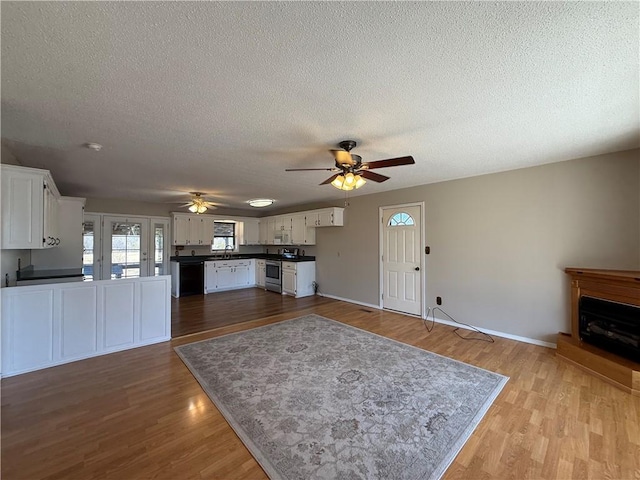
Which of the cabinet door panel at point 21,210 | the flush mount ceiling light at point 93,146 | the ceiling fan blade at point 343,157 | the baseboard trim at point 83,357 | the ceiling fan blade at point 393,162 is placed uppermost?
the flush mount ceiling light at point 93,146

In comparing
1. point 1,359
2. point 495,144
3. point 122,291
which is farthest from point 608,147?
point 1,359

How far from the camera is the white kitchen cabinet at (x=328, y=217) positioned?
6.24 metres

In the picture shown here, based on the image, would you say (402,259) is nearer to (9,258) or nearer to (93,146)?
(93,146)

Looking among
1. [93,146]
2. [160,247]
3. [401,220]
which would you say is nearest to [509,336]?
[401,220]

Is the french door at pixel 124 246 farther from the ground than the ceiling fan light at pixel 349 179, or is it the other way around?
the ceiling fan light at pixel 349 179

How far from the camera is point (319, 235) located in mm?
7047

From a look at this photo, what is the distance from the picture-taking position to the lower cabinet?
283 centimetres

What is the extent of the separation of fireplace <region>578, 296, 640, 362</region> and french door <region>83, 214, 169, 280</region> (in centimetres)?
826

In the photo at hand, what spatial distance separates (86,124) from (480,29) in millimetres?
3014

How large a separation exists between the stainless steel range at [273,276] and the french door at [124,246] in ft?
8.69

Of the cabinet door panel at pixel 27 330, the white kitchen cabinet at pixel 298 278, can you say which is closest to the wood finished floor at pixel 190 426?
the cabinet door panel at pixel 27 330

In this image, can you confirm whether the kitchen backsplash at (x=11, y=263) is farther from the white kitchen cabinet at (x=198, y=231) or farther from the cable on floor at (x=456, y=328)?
the cable on floor at (x=456, y=328)

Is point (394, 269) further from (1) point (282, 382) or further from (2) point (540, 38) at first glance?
(2) point (540, 38)

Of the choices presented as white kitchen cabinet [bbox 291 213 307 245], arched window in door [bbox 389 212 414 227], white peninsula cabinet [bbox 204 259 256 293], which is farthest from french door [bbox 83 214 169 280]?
arched window in door [bbox 389 212 414 227]
